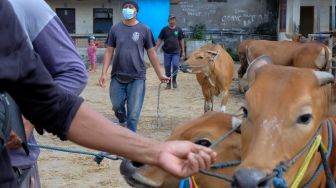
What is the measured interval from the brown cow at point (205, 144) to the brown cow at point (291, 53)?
679cm

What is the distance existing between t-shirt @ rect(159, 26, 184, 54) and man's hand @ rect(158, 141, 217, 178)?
45.8 ft

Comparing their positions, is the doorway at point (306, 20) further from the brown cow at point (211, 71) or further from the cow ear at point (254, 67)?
the cow ear at point (254, 67)

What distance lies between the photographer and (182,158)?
2.03 m

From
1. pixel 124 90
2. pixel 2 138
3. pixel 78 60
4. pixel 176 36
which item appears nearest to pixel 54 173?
pixel 124 90

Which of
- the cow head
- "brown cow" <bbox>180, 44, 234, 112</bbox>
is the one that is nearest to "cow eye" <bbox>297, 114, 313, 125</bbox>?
"brown cow" <bbox>180, 44, 234, 112</bbox>

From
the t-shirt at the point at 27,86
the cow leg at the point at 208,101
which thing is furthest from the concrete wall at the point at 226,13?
the t-shirt at the point at 27,86

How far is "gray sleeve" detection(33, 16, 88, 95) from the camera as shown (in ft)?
9.71

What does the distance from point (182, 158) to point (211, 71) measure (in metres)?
9.98

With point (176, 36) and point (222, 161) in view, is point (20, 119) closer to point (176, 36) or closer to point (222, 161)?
point (222, 161)

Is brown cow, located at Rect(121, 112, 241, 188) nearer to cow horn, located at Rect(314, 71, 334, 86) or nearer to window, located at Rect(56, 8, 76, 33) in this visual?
cow horn, located at Rect(314, 71, 334, 86)

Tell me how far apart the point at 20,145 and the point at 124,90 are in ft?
18.5

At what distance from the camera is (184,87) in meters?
16.6

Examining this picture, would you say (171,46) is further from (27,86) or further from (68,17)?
(27,86)

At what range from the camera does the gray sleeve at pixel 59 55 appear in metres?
2.96
